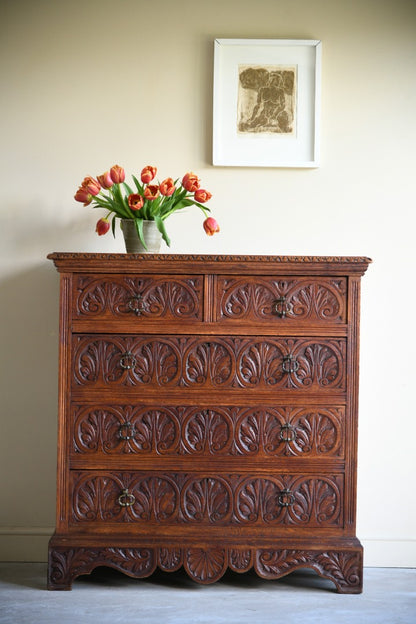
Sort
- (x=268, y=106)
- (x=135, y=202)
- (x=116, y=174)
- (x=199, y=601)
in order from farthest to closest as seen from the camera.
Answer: (x=268, y=106) < (x=116, y=174) < (x=135, y=202) < (x=199, y=601)

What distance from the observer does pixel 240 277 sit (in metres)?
2.50

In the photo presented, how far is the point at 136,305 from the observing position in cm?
250

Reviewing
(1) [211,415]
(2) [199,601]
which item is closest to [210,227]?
(1) [211,415]

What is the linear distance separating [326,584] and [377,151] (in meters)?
1.94

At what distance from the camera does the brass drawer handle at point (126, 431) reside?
2504mm

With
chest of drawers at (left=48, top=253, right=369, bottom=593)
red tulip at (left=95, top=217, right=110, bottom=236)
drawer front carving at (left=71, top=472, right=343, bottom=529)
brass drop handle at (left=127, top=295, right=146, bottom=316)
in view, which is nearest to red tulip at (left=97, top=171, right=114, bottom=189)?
red tulip at (left=95, top=217, right=110, bottom=236)

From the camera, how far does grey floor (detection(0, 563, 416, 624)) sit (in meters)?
2.32

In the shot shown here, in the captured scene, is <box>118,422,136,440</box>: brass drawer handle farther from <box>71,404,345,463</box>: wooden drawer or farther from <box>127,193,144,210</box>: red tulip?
<box>127,193,144,210</box>: red tulip

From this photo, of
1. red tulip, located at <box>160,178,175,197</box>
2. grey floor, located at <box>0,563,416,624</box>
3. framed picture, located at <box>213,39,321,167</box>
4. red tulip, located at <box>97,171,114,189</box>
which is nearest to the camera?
grey floor, located at <box>0,563,416,624</box>

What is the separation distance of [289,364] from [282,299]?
258 millimetres

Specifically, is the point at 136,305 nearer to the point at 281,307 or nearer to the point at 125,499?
the point at 281,307

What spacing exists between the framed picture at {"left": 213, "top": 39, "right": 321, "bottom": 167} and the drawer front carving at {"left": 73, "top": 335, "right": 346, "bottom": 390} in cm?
94

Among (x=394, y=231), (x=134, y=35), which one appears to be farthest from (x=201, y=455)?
(x=134, y=35)

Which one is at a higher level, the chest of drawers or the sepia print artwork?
the sepia print artwork
